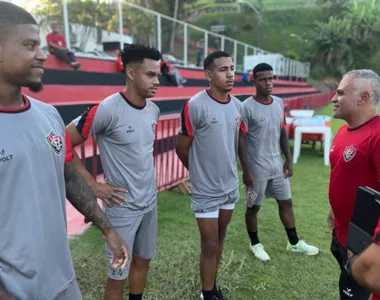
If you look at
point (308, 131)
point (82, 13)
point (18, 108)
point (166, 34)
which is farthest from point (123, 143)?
point (166, 34)

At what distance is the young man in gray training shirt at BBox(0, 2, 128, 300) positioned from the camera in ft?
4.80

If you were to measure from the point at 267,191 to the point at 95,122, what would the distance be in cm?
235

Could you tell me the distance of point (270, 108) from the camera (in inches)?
156

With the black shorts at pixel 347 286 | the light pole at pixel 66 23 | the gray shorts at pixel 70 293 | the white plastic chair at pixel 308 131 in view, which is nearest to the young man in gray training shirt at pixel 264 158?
the black shorts at pixel 347 286

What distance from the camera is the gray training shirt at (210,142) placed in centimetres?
307

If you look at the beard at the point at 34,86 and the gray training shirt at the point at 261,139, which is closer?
the beard at the point at 34,86

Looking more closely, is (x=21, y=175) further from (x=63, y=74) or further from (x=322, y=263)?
(x=63, y=74)

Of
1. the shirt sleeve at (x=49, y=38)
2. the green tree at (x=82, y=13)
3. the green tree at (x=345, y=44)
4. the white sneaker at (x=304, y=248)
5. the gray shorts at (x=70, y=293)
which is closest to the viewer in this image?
the gray shorts at (x=70, y=293)

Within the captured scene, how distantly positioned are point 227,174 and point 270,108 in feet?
3.99

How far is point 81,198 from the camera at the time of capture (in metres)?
1.97

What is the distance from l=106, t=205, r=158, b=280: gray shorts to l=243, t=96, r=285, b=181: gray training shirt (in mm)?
1532

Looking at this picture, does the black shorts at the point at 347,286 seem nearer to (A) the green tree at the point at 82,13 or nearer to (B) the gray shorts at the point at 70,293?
(B) the gray shorts at the point at 70,293

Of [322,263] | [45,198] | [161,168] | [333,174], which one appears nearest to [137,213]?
[45,198]

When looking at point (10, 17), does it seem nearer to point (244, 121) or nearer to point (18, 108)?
point (18, 108)
